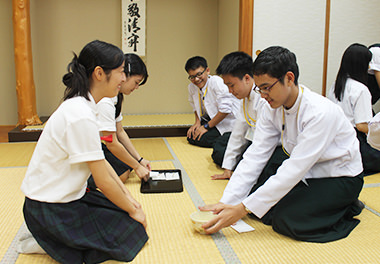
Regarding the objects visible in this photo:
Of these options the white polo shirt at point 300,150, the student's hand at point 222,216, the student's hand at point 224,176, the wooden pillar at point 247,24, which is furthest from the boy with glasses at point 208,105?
the student's hand at point 222,216

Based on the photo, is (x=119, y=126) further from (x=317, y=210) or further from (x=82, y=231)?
(x=317, y=210)

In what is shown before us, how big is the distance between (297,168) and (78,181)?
99 cm

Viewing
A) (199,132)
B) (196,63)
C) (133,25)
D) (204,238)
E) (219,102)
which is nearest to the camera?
(204,238)

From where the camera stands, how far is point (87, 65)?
1568 mm

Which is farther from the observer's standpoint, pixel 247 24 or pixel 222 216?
pixel 247 24

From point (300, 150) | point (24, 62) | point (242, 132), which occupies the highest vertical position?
point (24, 62)

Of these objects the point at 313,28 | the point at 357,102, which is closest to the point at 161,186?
the point at 357,102

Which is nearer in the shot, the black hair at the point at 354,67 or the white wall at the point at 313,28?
the black hair at the point at 354,67

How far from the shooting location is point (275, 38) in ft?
14.1

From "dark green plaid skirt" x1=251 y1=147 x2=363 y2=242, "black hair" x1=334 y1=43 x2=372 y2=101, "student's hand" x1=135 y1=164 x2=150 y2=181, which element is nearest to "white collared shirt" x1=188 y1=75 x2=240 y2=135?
"black hair" x1=334 y1=43 x2=372 y2=101

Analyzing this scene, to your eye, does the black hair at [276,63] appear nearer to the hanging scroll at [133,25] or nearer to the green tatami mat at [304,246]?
the green tatami mat at [304,246]

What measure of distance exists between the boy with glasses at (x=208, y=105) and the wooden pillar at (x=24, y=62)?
2.07 metres

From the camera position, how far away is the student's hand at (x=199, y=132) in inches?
150

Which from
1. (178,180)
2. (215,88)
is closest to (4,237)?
(178,180)
